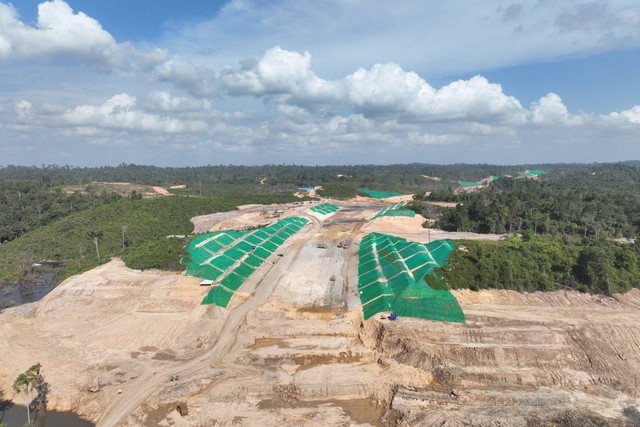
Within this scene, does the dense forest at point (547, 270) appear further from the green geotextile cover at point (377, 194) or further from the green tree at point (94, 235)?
the green geotextile cover at point (377, 194)

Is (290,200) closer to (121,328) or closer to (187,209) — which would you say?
(187,209)

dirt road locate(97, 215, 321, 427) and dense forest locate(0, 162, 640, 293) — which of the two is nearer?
dirt road locate(97, 215, 321, 427)

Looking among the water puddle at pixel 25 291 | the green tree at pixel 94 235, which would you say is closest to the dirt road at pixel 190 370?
the water puddle at pixel 25 291

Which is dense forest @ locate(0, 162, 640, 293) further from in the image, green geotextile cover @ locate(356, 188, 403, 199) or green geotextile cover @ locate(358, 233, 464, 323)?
green geotextile cover @ locate(356, 188, 403, 199)

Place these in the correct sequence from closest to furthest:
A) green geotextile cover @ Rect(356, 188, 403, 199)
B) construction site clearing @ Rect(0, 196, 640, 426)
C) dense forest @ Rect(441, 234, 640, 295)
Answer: construction site clearing @ Rect(0, 196, 640, 426) → dense forest @ Rect(441, 234, 640, 295) → green geotextile cover @ Rect(356, 188, 403, 199)

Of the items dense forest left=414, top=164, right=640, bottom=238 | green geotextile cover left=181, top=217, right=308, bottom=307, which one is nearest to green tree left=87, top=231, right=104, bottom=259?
green geotextile cover left=181, top=217, right=308, bottom=307

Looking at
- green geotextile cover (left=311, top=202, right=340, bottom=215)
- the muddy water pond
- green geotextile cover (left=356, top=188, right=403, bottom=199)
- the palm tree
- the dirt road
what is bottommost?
the muddy water pond

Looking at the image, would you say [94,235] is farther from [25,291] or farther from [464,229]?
[464,229]
